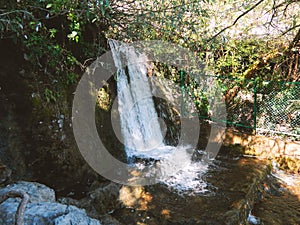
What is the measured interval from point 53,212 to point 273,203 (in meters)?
3.58

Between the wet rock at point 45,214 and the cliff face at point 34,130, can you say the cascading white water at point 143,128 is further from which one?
the wet rock at point 45,214

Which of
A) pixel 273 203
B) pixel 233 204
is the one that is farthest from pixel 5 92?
pixel 273 203

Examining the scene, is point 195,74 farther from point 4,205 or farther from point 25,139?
point 4,205

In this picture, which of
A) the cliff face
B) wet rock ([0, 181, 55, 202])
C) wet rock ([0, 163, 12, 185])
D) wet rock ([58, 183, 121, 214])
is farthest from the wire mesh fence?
wet rock ([0, 163, 12, 185])

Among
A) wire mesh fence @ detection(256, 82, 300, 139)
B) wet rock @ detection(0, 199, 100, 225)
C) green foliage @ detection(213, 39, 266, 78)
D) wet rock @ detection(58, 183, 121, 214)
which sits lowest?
wet rock @ detection(58, 183, 121, 214)

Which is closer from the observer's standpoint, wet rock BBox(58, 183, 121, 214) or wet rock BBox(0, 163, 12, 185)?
wet rock BBox(0, 163, 12, 185)

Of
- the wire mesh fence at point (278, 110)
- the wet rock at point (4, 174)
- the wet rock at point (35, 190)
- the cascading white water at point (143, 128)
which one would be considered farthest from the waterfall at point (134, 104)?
the wire mesh fence at point (278, 110)

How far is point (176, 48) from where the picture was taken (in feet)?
21.7

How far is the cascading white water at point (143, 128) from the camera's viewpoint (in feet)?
14.7

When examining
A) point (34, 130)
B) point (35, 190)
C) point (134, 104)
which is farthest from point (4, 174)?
point (134, 104)

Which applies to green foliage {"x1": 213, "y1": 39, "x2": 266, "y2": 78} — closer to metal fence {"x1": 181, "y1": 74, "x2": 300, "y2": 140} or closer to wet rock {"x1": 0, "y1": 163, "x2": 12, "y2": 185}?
metal fence {"x1": 181, "y1": 74, "x2": 300, "y2": 140}

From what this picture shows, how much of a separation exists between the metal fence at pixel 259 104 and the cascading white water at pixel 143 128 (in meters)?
1.36

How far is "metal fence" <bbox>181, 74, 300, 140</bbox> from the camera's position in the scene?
5.58 metres

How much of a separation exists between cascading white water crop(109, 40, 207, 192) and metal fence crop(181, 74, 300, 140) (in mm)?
1356
